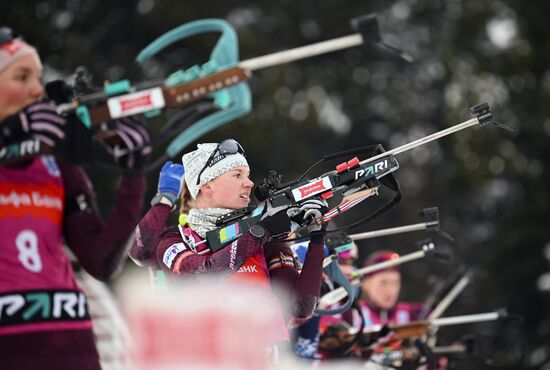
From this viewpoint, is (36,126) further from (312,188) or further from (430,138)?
(430,138)

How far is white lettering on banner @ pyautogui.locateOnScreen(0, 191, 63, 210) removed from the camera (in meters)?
3.92

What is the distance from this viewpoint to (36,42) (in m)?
18.5

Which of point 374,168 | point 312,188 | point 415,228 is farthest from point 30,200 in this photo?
point 415,228

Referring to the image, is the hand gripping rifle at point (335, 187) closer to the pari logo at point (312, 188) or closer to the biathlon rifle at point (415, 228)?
the pari logo at point (312, 188)

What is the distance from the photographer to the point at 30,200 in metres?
3.97

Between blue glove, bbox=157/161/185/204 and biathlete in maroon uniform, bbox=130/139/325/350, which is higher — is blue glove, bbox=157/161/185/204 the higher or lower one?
the higher one

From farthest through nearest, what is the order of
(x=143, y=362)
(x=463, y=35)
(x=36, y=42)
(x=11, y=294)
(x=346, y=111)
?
(x=463, y=35) < (x=346, y=111) < (x=36, y=42) < (x=11, y=294) < (x=143, y=362)

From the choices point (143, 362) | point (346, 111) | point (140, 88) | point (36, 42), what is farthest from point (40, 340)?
point (346, 111)

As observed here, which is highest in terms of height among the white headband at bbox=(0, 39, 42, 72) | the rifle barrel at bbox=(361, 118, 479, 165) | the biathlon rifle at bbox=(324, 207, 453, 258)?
the white headband at bbox=(0, 39, 42, 72)

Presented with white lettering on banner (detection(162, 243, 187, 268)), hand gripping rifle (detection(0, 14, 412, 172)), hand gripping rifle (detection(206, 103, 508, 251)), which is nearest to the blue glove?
hand gripping rifle (detection(206, 103, 508, 251))

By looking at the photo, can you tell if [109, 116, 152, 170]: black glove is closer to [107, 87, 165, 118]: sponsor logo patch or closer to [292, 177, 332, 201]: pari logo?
[107, 87, 165, 118]: sponsor logo patch

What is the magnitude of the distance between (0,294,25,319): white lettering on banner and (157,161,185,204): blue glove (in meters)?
1.85

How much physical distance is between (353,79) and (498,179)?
140 inches

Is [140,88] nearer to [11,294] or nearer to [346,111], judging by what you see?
[11,294]
